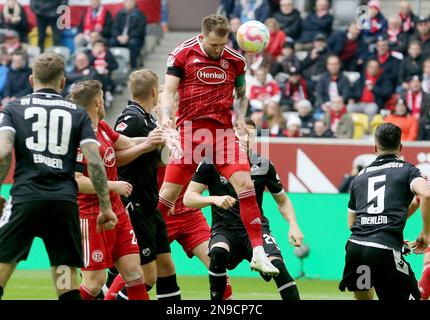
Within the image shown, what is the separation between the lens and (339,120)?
19.3 metres

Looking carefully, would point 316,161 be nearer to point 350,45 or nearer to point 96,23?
point 350,45

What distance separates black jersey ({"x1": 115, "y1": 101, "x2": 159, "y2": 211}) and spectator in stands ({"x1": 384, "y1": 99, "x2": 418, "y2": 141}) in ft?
30.7

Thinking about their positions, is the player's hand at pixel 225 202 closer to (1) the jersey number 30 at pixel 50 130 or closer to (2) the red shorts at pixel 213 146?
(2) the red shorts at pixel 213 146

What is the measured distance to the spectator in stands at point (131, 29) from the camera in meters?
22.6

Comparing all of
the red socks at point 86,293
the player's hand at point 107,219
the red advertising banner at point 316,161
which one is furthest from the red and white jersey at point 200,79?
the red advertising banner at point 316,161

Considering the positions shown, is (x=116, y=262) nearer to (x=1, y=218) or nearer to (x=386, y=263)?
(x=1, y=218)

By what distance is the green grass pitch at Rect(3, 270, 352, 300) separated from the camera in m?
13.5

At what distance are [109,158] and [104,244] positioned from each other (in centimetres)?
79

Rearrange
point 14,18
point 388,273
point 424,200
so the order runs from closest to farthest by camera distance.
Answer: point 424,200 → point 388,273 → point 14,18

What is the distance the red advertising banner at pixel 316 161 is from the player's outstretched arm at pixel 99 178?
943 centimetres

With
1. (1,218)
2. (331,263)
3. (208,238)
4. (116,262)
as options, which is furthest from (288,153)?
(1,218)

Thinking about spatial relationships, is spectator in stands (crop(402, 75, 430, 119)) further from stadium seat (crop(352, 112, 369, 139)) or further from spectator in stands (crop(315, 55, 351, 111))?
spectator in stands (crop(315, 55, 351, 111))

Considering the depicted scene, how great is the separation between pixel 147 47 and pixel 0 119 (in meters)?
15.9

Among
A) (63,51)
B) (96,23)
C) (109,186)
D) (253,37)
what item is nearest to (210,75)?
(253,37)
